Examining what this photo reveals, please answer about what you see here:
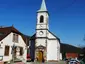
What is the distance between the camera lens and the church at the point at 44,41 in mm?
51703

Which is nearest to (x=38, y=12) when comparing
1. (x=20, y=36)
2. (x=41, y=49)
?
(x=41, y=49)

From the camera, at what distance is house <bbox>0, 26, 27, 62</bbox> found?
35.6 meters

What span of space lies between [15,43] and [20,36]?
2.17m

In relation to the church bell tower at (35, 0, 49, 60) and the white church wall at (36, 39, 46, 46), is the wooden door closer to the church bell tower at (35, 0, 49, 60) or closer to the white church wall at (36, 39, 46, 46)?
the church bell tower at (35, 0, 49, 60)

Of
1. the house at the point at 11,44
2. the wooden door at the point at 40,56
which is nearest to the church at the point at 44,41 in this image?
the wooden door at the point at 40,56

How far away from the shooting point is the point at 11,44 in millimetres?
37906

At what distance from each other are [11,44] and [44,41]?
1505 cm

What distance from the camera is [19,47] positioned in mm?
40594

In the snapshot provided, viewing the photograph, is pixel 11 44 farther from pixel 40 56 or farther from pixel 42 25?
pixel 42 25

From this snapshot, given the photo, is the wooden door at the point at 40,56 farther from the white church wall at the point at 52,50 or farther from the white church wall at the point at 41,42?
the white church wall at the point at 41,42

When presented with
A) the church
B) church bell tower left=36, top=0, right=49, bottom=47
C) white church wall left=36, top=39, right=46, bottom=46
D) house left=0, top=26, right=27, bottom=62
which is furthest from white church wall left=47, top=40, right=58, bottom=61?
house left=0, top=26, right=27, bottom=62

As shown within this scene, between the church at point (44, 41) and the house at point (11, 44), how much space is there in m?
9.75

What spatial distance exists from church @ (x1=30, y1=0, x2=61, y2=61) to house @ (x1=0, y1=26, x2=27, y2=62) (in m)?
9.75

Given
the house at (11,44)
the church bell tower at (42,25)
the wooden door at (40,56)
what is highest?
the church bell tower at (42,25)
